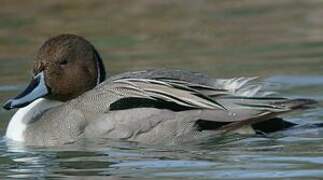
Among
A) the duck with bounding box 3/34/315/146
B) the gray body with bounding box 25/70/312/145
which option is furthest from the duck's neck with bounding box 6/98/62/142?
the gray body with bounding box 25/70/312/145

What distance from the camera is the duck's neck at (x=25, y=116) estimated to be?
948 cm

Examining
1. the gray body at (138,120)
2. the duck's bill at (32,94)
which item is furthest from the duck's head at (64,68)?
the gray body at (138,120)

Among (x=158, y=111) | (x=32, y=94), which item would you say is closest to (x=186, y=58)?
(x=32, y=94)

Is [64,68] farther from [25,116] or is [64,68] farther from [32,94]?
[25,116]

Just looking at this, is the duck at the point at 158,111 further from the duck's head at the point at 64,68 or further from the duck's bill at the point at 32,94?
the duck's head at the point at 64,68

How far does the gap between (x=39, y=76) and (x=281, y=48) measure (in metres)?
4.92

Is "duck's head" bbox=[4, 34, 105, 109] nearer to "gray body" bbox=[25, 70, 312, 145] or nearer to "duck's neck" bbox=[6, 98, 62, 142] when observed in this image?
"duck's neck" bbox=[6, 98, 62, 142]

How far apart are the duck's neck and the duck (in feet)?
0.04

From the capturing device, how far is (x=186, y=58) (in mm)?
13766

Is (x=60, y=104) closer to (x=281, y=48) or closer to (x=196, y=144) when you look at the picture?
(x=196, y=144)

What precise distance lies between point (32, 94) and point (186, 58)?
4.42 m

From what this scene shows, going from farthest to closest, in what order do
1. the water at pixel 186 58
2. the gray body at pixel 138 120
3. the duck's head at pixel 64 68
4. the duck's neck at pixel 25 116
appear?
1. the duck's head at pixel 64 68
2. the duck's neck at pixel 25 116
3. the gray body at pixel 138 120
4. the water at pixel 186 58

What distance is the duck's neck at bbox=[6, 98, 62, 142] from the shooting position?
31.1ft

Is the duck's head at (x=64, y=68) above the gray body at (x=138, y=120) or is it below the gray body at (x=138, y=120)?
above
